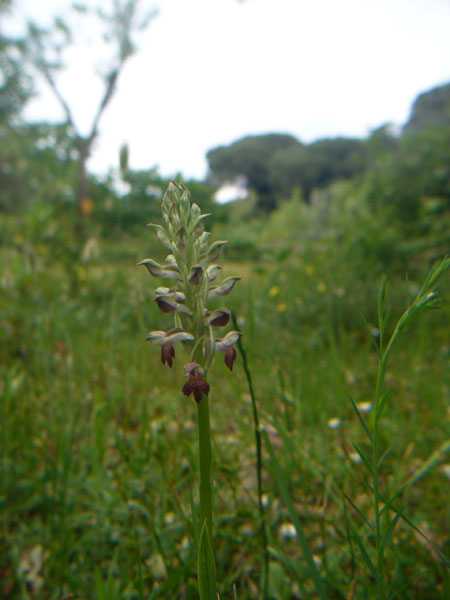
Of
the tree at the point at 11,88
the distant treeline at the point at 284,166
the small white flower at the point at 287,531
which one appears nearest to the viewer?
the small white flower at the point at 287,531

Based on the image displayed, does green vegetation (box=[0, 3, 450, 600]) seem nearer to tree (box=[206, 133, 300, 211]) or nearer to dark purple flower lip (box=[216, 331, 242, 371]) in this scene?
dark purple flower lip (box=[216, 331, 242, 371])

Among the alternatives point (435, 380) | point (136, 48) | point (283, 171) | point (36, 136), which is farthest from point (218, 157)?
point (435, 380)

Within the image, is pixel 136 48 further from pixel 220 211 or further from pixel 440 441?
pixel 440 441

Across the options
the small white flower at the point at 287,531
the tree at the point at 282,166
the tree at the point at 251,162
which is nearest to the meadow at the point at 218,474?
the small white flower at the point at 287,531

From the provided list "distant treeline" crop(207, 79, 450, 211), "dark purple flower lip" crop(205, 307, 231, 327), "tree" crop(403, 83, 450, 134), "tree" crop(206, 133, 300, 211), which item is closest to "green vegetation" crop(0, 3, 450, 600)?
"dark purple flower lip" crop(205, 307, 231, 327)

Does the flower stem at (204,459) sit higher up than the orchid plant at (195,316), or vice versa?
the orchid plant at (195,316)

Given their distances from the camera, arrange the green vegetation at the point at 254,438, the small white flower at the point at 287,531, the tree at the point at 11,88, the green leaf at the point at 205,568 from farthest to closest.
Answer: the tree at the point at 11,88 → the small white flower at the point at 287,531 → the green vegetation at the point at 254,438 → the green leaf at the point at 205,568

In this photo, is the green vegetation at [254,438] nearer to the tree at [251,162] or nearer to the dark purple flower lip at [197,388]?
the dark purple flower lip at [197,388]
